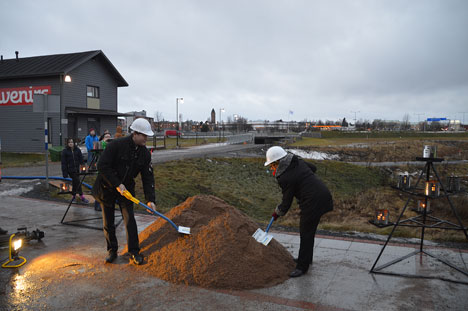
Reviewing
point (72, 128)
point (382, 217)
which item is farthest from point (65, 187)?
point (72, 128)

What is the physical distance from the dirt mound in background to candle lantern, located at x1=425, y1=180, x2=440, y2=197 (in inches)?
91.6

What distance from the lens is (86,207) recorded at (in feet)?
30.4

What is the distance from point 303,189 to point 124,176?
8.65ft

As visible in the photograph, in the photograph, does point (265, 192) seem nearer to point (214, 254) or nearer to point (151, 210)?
point (151, 210)

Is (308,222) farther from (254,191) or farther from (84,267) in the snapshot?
(254,191)

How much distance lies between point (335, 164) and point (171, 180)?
14.8m

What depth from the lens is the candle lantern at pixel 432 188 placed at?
512cm

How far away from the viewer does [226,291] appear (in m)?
4.33

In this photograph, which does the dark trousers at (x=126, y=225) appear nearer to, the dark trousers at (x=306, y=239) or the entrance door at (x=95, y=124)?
the dark trousers at (x=306, y=239)

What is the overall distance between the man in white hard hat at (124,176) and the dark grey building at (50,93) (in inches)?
910

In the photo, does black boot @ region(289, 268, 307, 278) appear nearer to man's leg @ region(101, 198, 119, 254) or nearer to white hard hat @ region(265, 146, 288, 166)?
white hard hat @ region(265, 146, 288, 166)

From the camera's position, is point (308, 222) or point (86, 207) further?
point (86, 207)

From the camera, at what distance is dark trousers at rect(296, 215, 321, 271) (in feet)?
A: 15.9

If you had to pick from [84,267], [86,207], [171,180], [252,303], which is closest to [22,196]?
[86,207]
